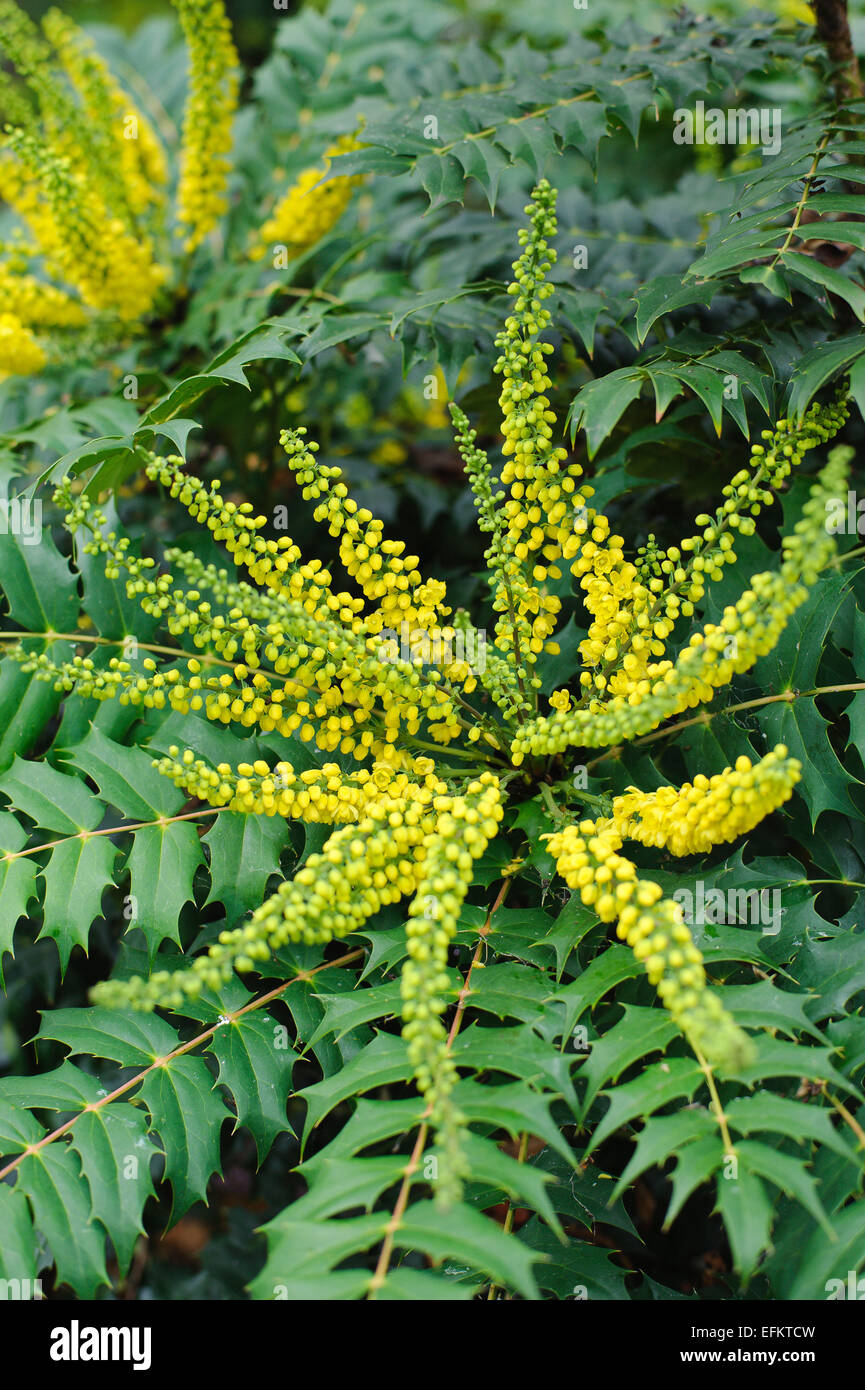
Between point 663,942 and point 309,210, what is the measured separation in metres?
2.35

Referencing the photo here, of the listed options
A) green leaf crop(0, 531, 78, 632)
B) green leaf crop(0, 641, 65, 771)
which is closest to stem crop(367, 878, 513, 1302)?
green leaf crop(0, 641, 65, 771)

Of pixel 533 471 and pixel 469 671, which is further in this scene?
pixel 469 671

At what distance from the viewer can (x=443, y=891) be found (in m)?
1.35

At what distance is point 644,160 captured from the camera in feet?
12.6

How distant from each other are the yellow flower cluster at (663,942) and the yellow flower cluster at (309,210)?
2.06 metres

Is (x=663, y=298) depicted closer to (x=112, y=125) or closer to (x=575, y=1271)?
(x=575, y=1271)

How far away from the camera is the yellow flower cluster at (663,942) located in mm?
1100

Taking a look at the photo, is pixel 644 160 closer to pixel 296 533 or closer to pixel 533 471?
pixel 296 533

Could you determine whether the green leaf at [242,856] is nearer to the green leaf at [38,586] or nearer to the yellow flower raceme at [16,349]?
the green leaf at [38,586]

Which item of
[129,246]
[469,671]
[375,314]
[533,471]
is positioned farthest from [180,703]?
[129,246]

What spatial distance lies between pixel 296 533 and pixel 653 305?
3.73 feet

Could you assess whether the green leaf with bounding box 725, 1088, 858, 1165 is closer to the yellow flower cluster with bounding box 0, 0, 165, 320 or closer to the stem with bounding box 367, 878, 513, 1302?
the stem with bounding box 367, 878, 513, 1302

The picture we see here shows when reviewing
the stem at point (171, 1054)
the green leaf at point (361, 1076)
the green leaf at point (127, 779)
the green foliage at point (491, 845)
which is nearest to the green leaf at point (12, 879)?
the green foliage at point (491, 845)
